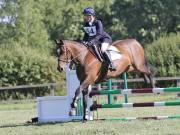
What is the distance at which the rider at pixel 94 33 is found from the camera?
551 inches

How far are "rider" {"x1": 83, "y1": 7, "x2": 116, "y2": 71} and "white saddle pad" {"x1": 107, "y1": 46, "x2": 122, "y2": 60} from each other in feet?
0.75

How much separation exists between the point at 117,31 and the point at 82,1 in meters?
8.49

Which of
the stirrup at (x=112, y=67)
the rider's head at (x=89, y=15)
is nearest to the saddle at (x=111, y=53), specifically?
the stirrup at (x=112, y=67)

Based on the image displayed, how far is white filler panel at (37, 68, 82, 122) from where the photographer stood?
14500mm

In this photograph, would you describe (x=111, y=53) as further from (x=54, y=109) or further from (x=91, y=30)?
(x=54, y=109)

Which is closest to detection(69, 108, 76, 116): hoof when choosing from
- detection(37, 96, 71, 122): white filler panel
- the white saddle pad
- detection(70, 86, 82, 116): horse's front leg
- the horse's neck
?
detection(70, 86, 82, 116): horse's front leg

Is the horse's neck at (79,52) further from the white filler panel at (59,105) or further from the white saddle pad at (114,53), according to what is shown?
the white saddle pad at (114,53)

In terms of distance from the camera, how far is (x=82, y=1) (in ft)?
206

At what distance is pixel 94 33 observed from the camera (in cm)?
1405

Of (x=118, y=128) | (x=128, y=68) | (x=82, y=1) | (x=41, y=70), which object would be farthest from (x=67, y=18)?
(x=118, y=128)

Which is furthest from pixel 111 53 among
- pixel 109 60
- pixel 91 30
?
pixel 91 30

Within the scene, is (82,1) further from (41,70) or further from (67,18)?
(41,70)

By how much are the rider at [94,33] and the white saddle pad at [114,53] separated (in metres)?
0.23

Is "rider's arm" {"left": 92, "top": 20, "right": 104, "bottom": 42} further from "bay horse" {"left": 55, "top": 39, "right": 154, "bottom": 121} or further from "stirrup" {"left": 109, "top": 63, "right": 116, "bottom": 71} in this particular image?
"stirrup" {"left": 109, "top": 63, "right": 116, "bottom": 71}
